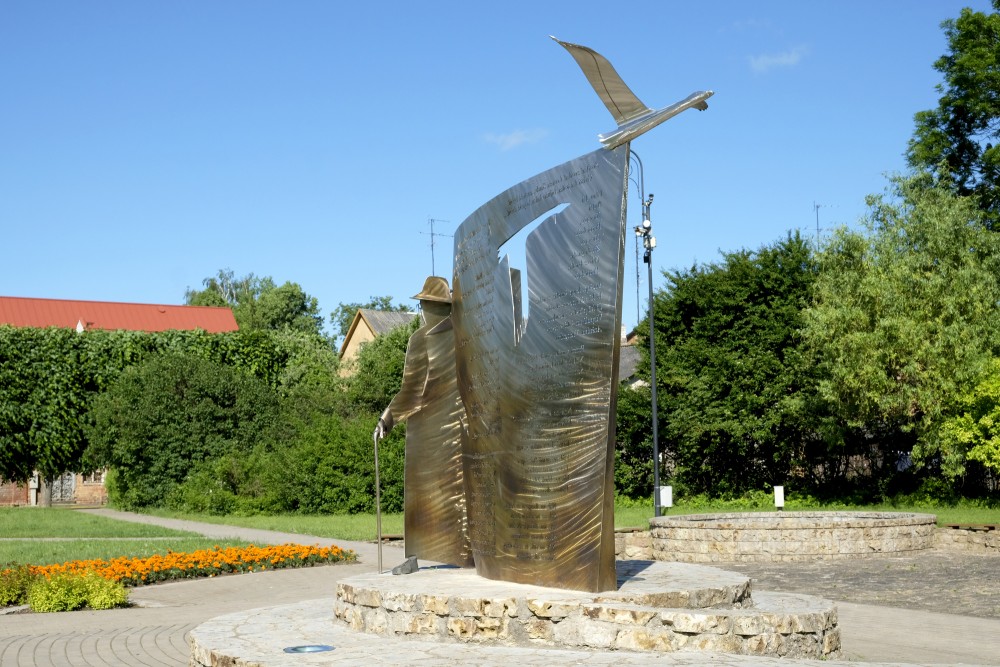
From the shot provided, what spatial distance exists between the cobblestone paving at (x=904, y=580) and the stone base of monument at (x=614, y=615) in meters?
4.23

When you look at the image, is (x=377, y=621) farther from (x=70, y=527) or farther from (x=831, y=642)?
(x=70, y=527)

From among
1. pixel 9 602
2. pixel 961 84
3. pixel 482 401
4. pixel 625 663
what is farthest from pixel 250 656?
pixel 961 84

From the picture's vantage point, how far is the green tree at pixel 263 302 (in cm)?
7794

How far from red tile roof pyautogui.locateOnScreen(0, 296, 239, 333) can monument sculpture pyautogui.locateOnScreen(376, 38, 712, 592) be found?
135ft

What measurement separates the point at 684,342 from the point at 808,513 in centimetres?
1040

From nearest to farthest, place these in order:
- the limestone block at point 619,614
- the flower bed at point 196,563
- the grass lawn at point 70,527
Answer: the limestone block at point 619,614, the flower bed at point 196,563, the grass lawn at point 70,527

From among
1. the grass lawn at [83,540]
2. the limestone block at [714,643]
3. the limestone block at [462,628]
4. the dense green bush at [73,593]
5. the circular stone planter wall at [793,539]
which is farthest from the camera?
the grass lawn at [83,540]

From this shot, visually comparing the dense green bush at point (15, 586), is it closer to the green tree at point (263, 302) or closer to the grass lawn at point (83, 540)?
the grass lawn at point (83, 540)

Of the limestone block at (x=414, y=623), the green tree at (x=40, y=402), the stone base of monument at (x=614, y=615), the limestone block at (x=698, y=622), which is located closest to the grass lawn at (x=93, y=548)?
the stone base of monument at (x=614, y=615)

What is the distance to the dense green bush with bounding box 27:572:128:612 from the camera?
496 inches

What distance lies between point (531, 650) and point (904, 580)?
29.6ft

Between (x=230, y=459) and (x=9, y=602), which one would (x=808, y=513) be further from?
(x=230, y=459)

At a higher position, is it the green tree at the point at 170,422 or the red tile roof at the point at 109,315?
the red tile roof at the point at 109,315

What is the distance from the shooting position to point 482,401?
408 inches
